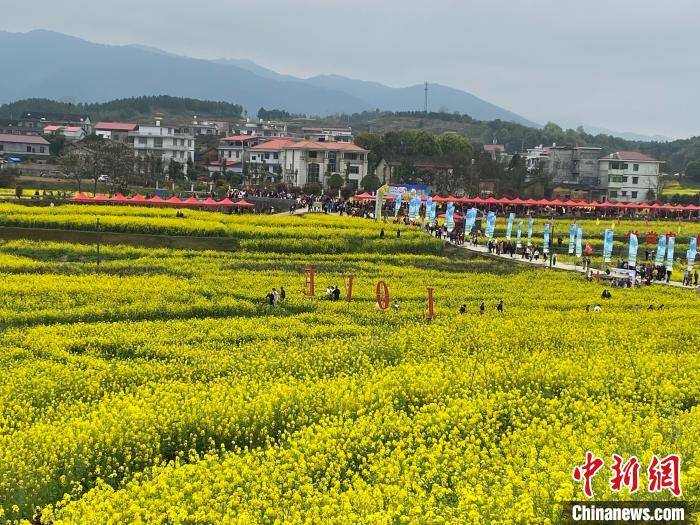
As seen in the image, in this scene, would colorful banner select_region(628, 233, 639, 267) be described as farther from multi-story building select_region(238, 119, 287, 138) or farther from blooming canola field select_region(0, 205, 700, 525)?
multi-story building select_region(238, 119, 287, 138)

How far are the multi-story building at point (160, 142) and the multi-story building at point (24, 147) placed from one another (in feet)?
41.7

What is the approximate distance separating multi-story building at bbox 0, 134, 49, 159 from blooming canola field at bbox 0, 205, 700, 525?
3214 inches

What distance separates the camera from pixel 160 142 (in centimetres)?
11256

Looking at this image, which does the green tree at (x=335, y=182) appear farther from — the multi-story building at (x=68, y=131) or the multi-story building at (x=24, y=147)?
the multi-story building at (x=68, y=131)

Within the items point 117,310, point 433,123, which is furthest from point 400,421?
point 433,123

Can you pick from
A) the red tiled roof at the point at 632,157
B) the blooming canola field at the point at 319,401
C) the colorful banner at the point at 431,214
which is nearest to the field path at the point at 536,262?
the colorful banner at the point at 431,214

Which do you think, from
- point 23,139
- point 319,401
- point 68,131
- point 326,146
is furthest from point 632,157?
point 319,401

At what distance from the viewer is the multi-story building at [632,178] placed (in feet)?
327

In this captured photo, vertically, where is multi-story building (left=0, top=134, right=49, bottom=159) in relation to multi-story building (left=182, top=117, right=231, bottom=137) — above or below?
below

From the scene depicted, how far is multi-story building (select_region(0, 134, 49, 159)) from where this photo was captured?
108500mm

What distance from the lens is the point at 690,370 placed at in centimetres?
1997

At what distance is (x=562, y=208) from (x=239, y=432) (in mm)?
67138

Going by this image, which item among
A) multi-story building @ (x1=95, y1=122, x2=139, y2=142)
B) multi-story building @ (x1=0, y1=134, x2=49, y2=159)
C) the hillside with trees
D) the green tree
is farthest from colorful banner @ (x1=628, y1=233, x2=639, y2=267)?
the hillside with trees

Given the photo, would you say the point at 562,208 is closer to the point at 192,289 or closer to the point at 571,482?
the point at 192,289
